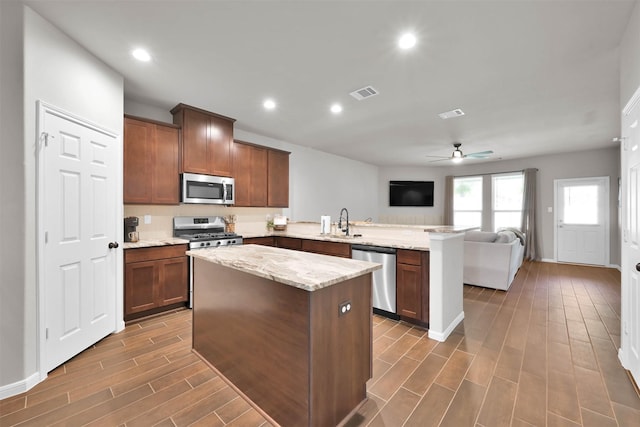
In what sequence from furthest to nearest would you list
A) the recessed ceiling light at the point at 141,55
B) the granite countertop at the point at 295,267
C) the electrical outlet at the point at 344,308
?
the recessed ceiling light at the point at 141,55
the electrical outlet at the point at 344,308
the granite countertop at the point at 295,267

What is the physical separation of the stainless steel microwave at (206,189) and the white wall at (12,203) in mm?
1738

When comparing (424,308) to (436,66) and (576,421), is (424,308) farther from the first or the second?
(436,66)

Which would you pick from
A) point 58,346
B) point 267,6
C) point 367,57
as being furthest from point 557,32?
point 58,346

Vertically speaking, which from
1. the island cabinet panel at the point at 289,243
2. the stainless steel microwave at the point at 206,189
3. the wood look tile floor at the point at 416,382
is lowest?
the wood look tile floor at the point at 416,382

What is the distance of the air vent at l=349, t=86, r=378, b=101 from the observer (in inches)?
124

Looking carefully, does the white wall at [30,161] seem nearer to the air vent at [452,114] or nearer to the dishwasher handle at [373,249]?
the dishwasher handle at [373,249]

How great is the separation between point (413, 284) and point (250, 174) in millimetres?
3064

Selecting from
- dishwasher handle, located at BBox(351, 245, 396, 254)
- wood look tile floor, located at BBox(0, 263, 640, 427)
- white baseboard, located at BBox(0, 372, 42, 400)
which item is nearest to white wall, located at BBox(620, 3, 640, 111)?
wood look tile floor, located at BBox(0, 263, 640, 427)

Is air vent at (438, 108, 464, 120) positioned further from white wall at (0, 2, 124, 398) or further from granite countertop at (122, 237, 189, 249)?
white wall at (0, 2, 124, 398)

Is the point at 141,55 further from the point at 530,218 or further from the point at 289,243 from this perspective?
the point at 530,218

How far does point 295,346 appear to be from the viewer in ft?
4.76

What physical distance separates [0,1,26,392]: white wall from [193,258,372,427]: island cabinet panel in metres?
1.35

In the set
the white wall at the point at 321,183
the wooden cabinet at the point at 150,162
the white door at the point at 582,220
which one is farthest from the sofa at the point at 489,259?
the wooden cabinet at the point at 150,162

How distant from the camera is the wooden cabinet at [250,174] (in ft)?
14.3
